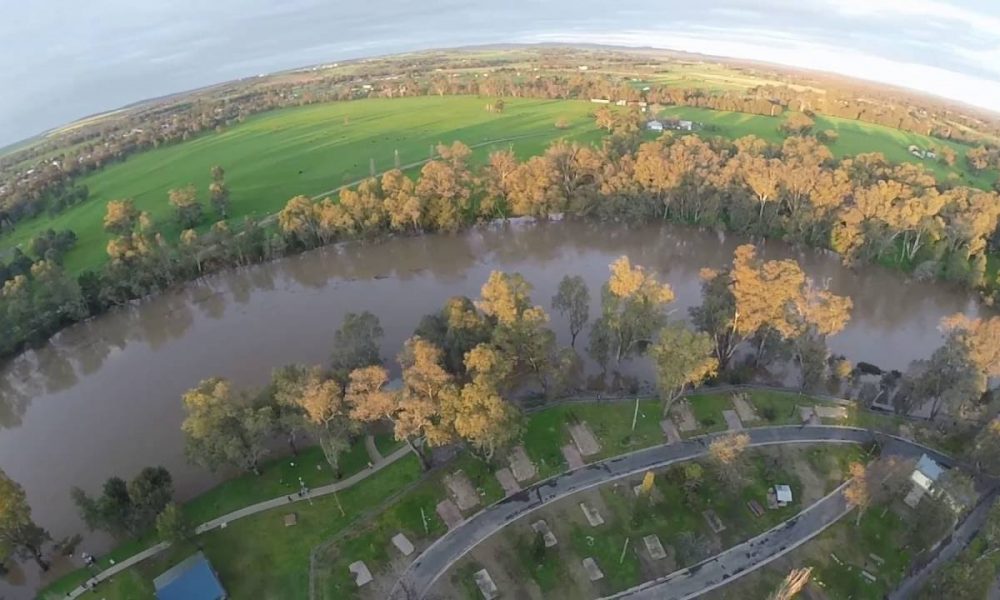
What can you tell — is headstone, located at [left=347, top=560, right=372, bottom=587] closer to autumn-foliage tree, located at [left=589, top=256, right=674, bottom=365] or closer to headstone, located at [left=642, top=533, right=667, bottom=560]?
headstone, located at [left=642, top=533, right=667, bottom=560]

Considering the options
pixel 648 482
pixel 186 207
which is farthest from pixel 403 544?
pixel 186 207

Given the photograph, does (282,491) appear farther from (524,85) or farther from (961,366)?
(524,85)

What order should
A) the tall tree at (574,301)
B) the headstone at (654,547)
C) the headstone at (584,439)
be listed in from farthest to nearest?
the tall tree at (574,301)
the headstone at (584,439)
the headstone at (654,547)

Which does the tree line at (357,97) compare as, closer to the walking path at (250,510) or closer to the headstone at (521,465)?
the walking path at (250,510)

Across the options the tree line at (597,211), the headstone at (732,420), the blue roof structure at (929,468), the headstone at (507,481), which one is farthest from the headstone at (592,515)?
the tree line at (597,211)

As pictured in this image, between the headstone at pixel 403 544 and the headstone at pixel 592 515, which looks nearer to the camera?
the headstone at pixel 403 544

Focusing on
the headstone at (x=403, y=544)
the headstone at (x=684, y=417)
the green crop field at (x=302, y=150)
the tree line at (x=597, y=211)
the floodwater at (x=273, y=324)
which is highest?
the green crop field at (x=302, y=150)

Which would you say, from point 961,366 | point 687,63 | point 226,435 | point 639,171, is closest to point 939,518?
point 961,366
